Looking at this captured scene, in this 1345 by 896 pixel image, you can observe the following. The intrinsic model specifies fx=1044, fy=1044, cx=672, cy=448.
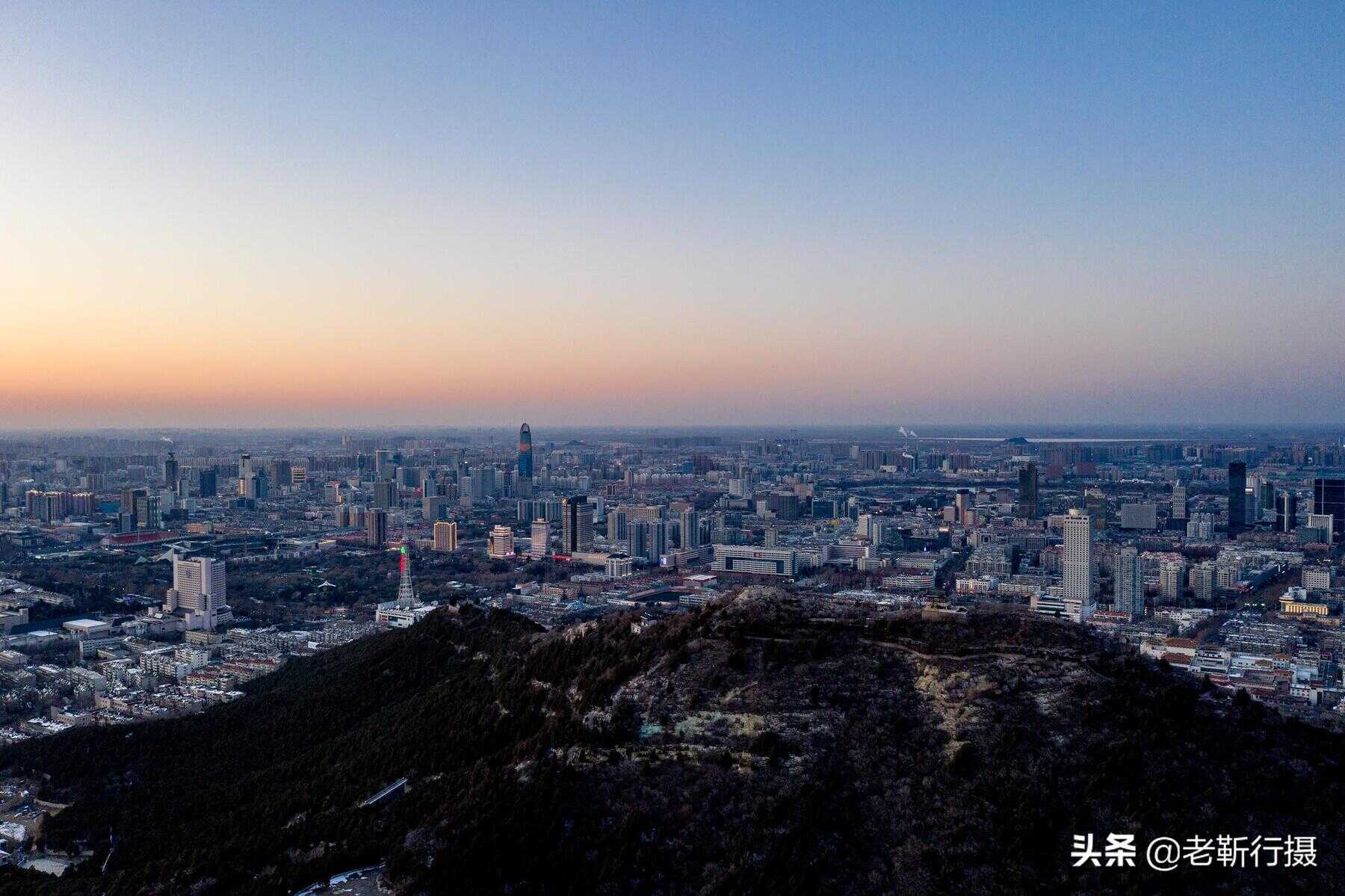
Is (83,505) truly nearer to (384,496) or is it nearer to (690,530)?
(384,496)

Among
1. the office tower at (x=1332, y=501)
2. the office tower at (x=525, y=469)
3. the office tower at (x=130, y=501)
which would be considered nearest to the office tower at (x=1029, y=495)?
the office tower at (x=1332, y=501)

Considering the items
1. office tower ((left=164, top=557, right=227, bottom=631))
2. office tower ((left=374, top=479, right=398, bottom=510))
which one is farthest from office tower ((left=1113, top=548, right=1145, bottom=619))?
office tower ((left=374, top=479, right=398, bottom=510))

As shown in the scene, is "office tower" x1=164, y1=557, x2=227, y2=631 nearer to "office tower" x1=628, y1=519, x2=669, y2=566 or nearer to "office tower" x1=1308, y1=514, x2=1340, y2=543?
"office tower" x1=628, y1=519, x2=669, y2=566

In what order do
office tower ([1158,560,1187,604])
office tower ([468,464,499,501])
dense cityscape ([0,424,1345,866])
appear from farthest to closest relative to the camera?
office tower ([468,464,499,501]) < office tower ([1158,560,1187,604]) < dense cityscape ([0,424,1345,866])

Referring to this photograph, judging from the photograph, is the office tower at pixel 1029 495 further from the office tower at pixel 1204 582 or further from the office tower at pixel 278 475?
the office tower at pixel 278 475

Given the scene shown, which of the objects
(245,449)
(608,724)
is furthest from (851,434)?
(608,724)
